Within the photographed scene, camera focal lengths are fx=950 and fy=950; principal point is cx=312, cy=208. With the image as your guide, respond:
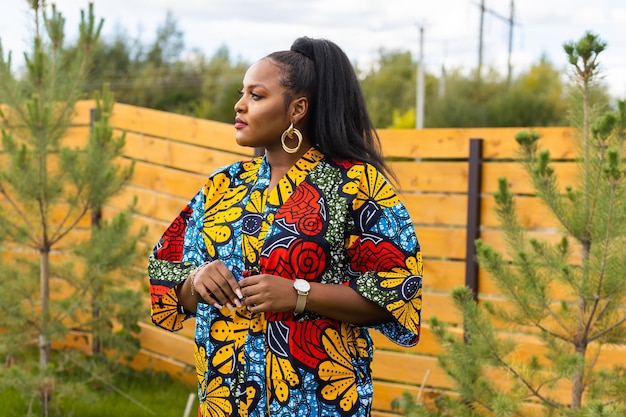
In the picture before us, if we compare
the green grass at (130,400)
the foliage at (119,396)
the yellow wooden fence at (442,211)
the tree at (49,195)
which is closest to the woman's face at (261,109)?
the yellow wooden fence at (442,211)

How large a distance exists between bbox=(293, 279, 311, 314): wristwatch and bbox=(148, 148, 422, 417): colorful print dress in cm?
7

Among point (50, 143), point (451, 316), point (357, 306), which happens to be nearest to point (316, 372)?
point (357, 306)

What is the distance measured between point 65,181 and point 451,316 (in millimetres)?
2282

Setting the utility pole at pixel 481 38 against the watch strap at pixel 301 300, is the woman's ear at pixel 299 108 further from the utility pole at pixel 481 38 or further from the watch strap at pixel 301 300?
the utility pole at pixel 481 38

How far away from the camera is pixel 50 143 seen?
5.28m

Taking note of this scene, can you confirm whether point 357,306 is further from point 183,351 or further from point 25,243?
point 183,351

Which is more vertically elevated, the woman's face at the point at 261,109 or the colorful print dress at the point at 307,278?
the woman's face at the point at 261,109

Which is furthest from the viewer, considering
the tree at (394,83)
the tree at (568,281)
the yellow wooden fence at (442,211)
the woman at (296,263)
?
the tree at (394,83)

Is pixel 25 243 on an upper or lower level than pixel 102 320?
upper

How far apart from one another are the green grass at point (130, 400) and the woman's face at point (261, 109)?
3.42m

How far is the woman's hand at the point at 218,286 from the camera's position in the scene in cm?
222

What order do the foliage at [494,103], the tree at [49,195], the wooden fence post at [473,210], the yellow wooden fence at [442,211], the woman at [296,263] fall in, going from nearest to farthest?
the woman at [296,263]
the yellow wooden fence at [442,211]
the wooden fence post at [473,210]
the tree at [49,195]
the foliage at [494,103]

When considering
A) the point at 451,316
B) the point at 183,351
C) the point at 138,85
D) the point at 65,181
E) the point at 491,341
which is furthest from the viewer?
the point at 138,85

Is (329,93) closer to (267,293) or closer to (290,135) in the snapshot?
(290,135)
